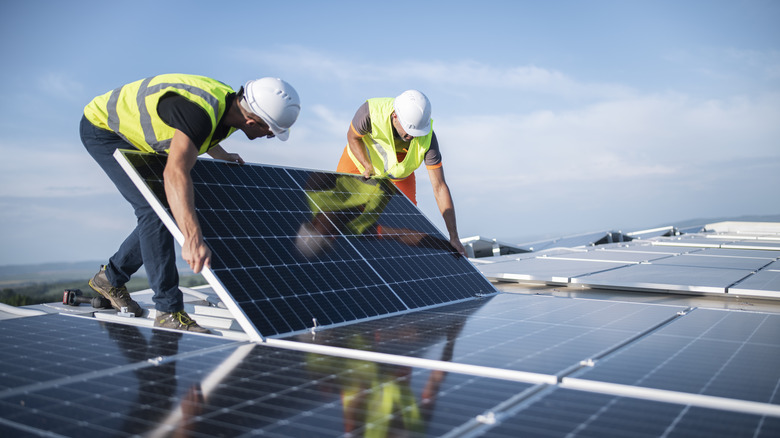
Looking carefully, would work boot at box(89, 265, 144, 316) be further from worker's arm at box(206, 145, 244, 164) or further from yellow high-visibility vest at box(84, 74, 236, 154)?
worker's arm at box(206, 145, 244, 164)

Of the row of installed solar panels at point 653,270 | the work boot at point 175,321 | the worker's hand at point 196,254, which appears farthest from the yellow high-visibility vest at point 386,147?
the worker's hand at point 196,254

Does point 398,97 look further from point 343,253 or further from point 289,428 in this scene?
point 289,428

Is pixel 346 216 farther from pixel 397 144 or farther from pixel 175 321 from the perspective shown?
pixel 175 321

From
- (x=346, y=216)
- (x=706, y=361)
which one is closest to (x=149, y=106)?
(x=346, y=216)

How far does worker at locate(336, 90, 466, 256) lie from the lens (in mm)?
6852

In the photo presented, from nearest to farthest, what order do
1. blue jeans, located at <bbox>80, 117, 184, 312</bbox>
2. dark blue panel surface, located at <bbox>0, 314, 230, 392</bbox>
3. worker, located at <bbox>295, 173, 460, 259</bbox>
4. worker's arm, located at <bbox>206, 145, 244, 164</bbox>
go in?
dark blue panel surface, located at <bbox>0, 314, 230, 392</bbox> < blue jeans, located at <bbox>80, 117, 184, 312</bbox> < worker, located at <bbox>295, 173, 460, 259</bbox> < worker's arm, located at <bbox>206, 145, 244, 164</bbox>

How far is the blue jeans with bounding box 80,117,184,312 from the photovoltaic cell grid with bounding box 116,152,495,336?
1.23 ft

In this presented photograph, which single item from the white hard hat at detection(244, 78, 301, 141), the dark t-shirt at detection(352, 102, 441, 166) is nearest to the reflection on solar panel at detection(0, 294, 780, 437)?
the white hard hat at detection(244, 78, 301, 141)

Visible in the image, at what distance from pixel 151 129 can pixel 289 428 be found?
3.09 m

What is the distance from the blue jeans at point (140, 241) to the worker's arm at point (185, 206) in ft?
2.05

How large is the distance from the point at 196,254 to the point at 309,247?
1190mm

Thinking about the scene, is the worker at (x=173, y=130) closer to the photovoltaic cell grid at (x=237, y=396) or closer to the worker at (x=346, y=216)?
the worker at (x=346, y=216)

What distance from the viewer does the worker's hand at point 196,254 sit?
4117 mm

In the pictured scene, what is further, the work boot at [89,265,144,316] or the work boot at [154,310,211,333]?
the work boot at [89,265,144,316]
